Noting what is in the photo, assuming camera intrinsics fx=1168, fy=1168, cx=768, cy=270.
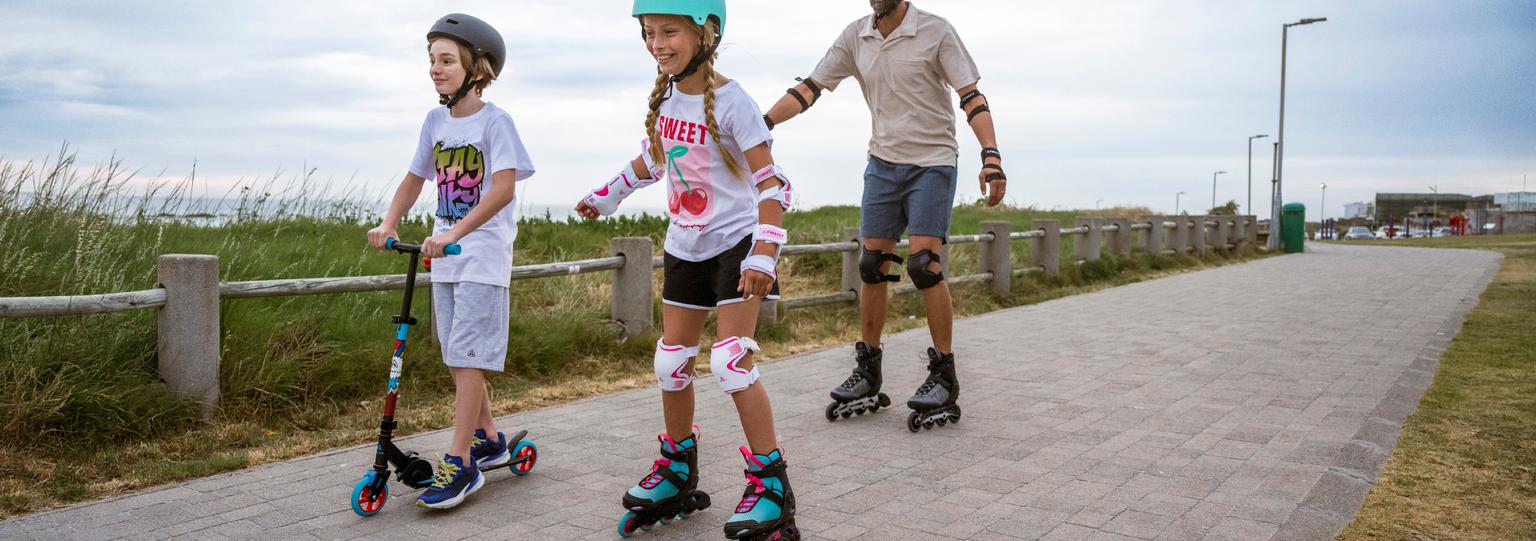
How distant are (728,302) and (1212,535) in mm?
1709

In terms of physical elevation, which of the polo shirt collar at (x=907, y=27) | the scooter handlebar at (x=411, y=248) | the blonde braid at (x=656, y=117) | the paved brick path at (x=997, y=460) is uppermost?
the polo shirt collar at (x=907, y=27)

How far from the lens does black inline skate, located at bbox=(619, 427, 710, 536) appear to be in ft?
12.1

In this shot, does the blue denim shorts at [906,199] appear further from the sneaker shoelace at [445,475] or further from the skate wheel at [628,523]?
the sneaker shoelace at [445,475]

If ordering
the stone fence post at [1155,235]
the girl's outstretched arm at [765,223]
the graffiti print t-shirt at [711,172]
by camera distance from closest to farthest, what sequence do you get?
1. the girl's outstretched arm at [765,223]
2. the graffiti print t-shirt at [711,172]
3. the stone fence post at [1155,235]

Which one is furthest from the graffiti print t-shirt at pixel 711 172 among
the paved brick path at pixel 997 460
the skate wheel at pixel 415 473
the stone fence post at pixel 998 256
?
the stone fence post at pixel 998 256

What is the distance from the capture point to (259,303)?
620cm

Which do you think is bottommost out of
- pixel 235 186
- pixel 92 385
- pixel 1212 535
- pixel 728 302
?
pixel 1212 535

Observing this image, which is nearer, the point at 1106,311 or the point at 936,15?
the point at 936,15

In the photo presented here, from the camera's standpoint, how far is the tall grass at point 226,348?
468 cm

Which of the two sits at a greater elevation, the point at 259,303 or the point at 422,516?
the point at 259,303

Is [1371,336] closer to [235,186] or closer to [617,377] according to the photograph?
[617,377]

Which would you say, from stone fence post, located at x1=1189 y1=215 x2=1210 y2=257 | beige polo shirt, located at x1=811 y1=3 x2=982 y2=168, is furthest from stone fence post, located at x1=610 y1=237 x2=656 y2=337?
stone fence post, located at x1=1189 y1=215 x2=1210 y2=257

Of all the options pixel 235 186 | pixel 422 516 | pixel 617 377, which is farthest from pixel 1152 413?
pixel 235 186

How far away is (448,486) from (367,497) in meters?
A: 0.26
